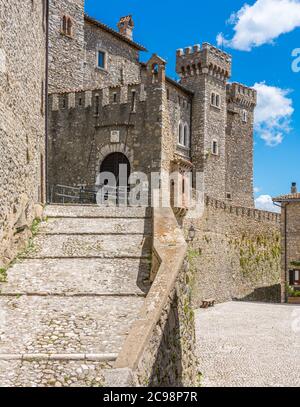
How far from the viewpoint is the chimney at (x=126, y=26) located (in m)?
34.6

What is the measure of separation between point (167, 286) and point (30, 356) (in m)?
2.59

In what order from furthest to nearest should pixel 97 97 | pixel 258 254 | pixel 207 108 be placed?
pixel 207 108 → pixel 258 254 → pixel 97 97

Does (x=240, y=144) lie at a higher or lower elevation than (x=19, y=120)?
higher

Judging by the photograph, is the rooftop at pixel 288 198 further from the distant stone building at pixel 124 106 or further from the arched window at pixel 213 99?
the arched window at pixel 213 99

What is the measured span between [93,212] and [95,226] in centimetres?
144

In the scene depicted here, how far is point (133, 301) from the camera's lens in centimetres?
882

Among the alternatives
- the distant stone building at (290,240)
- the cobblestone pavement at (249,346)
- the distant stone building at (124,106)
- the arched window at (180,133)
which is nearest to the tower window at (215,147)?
the distant stone building at (124,106)

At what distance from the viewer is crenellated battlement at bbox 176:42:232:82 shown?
1435 inches

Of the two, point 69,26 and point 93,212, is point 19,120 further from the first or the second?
point 69,26

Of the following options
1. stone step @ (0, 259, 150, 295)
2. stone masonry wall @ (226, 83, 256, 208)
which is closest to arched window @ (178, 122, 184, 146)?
stone masonry wall @ (226, 83, 256, 208)

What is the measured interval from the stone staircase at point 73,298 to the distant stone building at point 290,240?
15628mm

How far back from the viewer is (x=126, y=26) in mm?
34562

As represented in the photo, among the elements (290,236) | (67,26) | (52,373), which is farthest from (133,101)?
(52,373)
